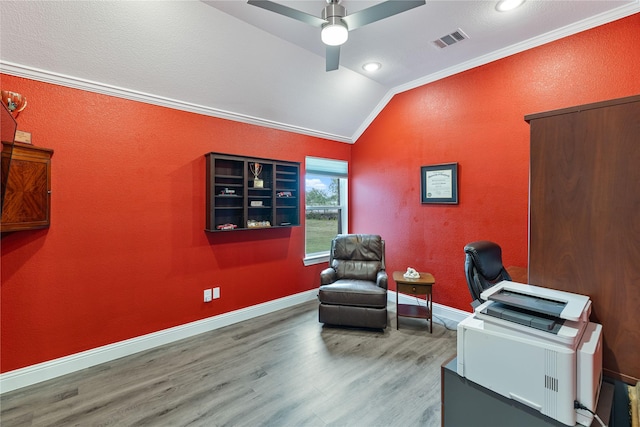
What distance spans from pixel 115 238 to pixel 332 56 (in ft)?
8.50

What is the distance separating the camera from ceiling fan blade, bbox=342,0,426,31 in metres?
1.75

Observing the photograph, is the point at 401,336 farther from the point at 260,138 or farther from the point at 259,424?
the point at 260,138

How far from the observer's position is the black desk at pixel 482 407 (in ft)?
3.24

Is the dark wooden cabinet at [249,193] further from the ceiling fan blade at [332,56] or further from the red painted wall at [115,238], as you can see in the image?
the ceiling fan blade at [332,56]

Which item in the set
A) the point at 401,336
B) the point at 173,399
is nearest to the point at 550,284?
the point at 401,336

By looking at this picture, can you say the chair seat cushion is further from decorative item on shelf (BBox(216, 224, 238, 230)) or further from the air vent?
the air vent

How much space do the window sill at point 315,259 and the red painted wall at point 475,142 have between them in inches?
32.7

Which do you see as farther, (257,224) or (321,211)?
(321,211)

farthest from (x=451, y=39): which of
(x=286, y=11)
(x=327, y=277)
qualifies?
(x=327, y=277)

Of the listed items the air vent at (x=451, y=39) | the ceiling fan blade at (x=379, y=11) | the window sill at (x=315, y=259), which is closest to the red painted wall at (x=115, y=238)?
the window sill at (x=315, y=259)

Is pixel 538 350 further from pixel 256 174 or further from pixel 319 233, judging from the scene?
pixel 319 233

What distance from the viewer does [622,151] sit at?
1027 mm

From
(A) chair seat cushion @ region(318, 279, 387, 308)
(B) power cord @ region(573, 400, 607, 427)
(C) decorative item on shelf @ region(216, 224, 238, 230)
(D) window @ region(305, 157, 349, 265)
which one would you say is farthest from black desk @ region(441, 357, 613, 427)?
(D) window @ region(305, 157, 349, 265)

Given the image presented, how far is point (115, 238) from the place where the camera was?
261 centimetres
